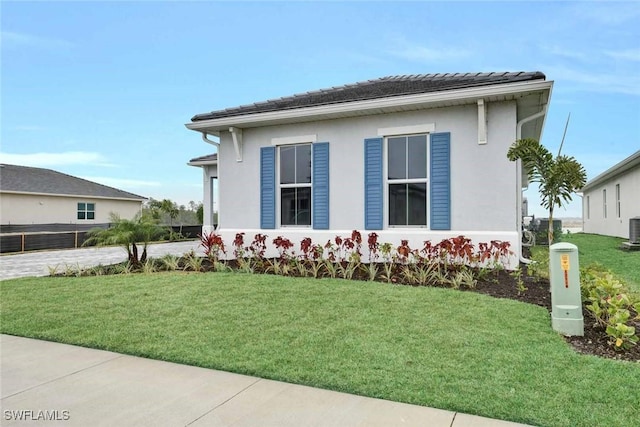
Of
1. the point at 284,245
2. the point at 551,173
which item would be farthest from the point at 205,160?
the point at 551,173

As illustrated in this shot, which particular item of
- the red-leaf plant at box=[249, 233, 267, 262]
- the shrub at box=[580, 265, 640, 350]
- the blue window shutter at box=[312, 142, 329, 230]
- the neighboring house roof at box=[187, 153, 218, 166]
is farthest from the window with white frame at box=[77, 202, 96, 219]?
the shrub at box=[580, 265, 640, 350]

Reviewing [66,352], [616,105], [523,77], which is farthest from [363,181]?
[616,105]

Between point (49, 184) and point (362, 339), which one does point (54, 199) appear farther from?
point (362, 339)

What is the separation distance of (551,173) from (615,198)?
655 inches

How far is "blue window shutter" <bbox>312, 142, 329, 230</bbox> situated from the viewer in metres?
8.93

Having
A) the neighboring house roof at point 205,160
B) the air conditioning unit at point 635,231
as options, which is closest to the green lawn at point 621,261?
Answer: the air conditioning unit at point 635,231

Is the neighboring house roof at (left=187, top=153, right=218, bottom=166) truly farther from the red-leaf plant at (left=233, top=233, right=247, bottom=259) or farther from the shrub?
the shrub

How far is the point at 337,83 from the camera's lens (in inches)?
459

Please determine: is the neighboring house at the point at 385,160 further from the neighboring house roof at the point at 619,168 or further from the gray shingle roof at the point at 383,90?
the neighboring house roof at the point at 619,168

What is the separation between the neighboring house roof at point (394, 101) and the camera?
7090mm

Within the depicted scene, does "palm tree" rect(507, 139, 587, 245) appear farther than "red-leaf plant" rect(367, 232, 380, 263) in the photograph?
No

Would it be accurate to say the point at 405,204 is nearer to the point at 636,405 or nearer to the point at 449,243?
the point at 449,243

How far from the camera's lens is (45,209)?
2278 cm
